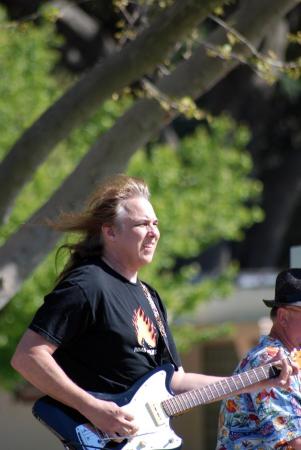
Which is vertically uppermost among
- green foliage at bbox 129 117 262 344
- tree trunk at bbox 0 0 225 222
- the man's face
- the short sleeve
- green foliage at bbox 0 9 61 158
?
green foliage at bbox 0 9 61 158

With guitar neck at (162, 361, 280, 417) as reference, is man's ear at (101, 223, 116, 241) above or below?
above

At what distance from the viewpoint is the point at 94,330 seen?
3.91 metres

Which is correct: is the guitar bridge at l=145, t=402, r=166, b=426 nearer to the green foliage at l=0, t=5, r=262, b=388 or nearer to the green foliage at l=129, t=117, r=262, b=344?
the green foliage at l=0, t=5, r=262, b=388

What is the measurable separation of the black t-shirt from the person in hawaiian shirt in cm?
41

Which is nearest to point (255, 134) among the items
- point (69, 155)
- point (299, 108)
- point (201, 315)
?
point (299, 108)

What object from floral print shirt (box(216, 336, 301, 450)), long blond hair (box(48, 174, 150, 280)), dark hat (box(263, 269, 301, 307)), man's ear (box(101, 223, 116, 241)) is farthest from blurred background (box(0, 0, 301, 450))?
floral print shirt (box(216, 336, 301, 450))

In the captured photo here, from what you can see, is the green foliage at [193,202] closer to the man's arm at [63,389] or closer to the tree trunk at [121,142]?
the tree trunk at [121,142]

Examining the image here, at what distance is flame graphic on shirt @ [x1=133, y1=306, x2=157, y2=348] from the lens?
13.1ft

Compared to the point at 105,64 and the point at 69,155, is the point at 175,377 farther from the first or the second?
the point at 69,155

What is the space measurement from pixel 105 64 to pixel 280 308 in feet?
8.21

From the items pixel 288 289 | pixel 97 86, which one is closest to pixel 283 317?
pixel 288 289

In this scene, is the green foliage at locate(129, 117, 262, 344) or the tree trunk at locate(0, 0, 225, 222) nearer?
the tree trunk at locate(0, 0, 225, 222)

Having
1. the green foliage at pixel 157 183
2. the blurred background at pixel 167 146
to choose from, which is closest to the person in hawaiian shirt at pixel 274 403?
the blurred background at pixel 167 146

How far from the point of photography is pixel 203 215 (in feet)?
43.6
